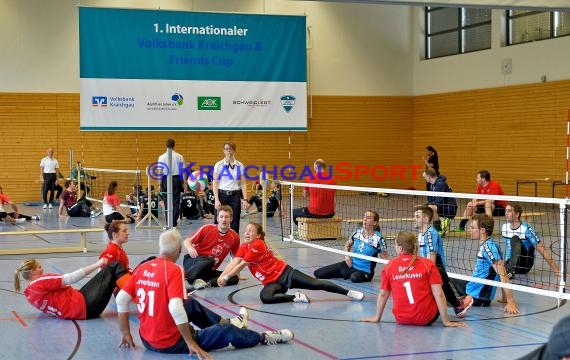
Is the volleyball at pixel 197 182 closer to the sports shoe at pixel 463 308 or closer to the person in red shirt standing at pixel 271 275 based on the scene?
the person in red shirt standing at pixel 271 275

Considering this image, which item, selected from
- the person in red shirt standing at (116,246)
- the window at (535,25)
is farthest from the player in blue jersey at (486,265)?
the window at (535,25)

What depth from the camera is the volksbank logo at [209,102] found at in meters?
26.6

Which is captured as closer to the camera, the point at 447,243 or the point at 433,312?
the point at 433,312

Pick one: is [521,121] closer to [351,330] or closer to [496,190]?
[496,190]

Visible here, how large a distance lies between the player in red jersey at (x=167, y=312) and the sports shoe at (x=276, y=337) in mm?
272

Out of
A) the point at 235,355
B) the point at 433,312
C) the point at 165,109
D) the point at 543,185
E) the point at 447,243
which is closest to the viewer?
the point at 235,355

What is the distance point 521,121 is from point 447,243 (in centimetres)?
1189

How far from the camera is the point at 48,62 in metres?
26.5

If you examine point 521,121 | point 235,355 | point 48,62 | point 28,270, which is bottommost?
point 235,355

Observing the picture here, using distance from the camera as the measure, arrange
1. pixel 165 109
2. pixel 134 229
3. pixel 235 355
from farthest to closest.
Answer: pixel 165 109, pixel 134 229, pixel 235 355

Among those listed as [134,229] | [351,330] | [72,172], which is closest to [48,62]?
→ [72,172]

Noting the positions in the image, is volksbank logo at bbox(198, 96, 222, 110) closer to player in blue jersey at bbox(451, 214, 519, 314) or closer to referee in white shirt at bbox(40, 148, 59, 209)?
referee in white shirt at bbox(40, 148, 59, 209)

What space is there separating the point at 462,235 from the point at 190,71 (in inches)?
520

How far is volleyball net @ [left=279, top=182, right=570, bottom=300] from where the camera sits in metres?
9.13
